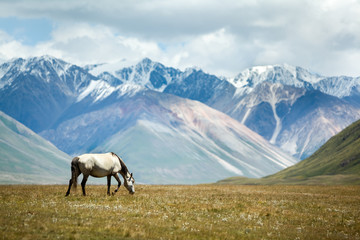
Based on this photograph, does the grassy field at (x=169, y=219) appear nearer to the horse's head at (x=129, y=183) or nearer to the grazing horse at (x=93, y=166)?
the grazing horse at (x=93, y=166)

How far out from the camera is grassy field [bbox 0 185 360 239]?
24.8 meters

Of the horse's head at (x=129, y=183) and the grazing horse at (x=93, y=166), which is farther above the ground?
the grazing horse at (x=93, y=166)

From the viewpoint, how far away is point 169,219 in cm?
2980

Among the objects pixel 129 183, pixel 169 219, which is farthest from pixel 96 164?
pixel 169 219

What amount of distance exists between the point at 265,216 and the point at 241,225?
4.67 m

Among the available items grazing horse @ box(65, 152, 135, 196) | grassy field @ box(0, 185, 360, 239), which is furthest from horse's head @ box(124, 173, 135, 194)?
grassy field @ box(0, 185, 360, 239)

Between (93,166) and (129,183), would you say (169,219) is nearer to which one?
(93,166)

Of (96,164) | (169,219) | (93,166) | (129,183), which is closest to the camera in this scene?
(169,219)

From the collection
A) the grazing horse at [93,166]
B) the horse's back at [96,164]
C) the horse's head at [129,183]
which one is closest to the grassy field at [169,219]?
the grazing horse at [93,166]

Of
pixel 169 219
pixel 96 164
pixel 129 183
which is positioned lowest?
pixel 169 219

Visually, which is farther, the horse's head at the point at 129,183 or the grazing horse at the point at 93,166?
the horse's head at the point at 129,183

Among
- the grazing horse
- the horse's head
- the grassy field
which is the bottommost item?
the grassy field

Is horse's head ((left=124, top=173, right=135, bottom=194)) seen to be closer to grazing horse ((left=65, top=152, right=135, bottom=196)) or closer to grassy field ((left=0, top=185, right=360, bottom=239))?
grazing horse ((left=65, top=152, right=135, bottom=196))

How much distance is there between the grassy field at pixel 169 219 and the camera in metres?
24.8
